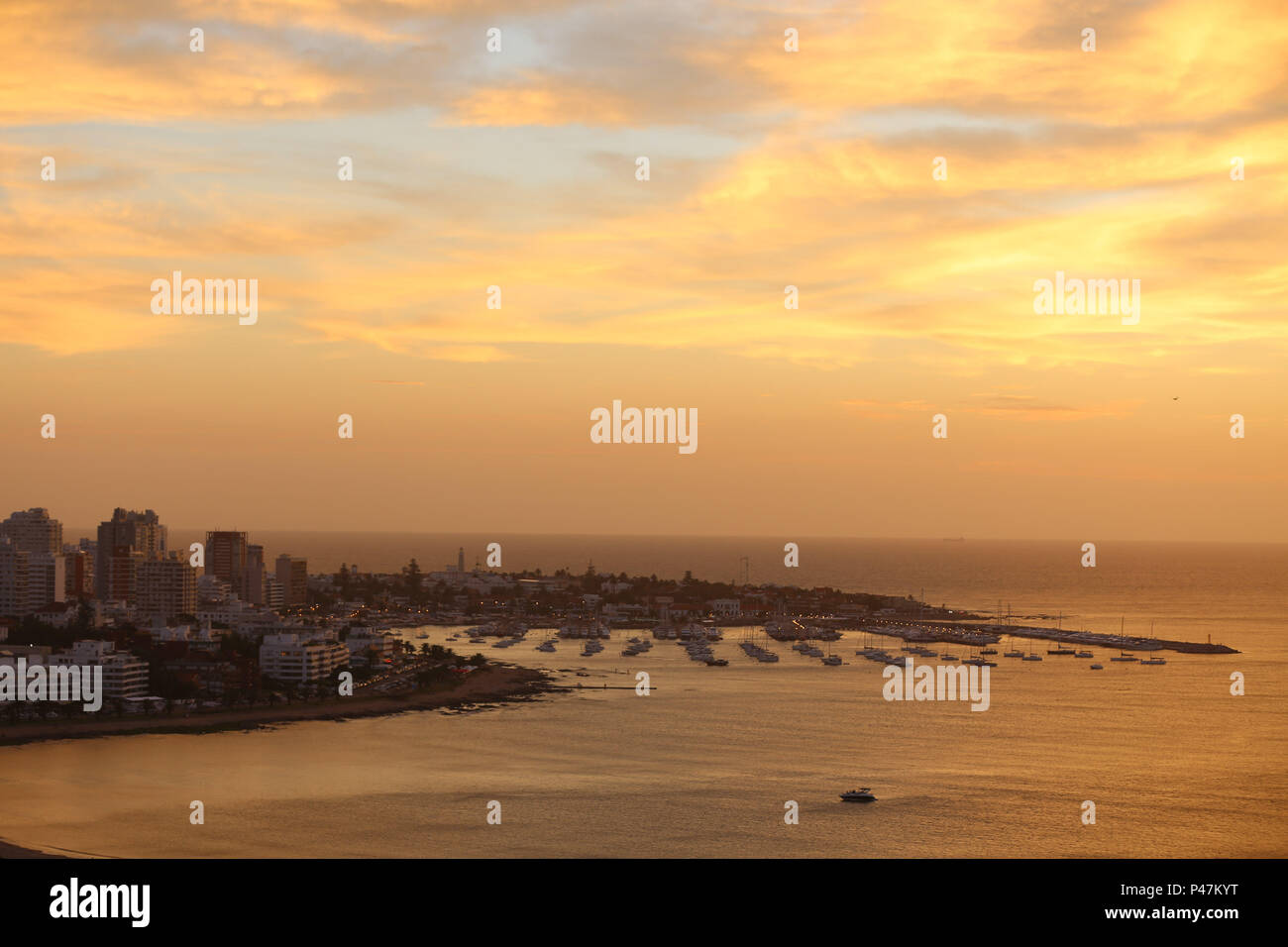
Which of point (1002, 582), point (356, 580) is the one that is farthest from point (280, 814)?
point (1002, 582)

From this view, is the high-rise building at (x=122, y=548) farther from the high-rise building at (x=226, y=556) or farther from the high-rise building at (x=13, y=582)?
the high-rise building at (x=13, y=582)

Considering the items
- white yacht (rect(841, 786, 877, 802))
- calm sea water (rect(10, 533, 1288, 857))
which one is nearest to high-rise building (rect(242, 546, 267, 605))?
calm sea water (rect(10, 533, 1288, 857))

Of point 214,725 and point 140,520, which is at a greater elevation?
point 140,520

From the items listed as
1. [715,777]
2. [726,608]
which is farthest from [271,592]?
[715,777]

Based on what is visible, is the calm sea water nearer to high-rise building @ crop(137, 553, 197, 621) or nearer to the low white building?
high-rise building @ crop(137, 553, 197, 621)

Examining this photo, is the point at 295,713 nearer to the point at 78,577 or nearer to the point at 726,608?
the point at 78,577

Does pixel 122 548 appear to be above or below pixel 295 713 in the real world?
above
